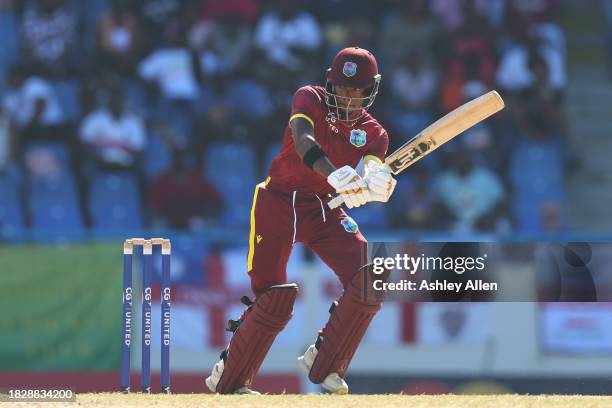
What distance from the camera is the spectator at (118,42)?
40.4ft

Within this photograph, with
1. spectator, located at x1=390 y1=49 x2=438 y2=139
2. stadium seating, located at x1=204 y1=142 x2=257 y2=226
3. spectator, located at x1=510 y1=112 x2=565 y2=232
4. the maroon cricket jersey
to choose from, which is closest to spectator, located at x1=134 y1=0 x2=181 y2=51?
stadium seating, located at x1=204 y1=142 x2=257 y2=226

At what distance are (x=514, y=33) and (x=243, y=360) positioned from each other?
6920mm

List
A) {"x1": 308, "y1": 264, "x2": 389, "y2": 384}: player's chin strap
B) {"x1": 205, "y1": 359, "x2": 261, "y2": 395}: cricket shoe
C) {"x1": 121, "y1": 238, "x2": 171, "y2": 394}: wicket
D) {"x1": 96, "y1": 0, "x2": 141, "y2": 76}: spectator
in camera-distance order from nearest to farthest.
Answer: {"x1": 308, "y1": 264, "x2": 389, "y2": 384}: player's chin strap < {"x1": 205, "y1": 359, "x2": 261, "y2": 395}: cricket shoe < {"x1": 121, "y1": 238, "x2": 171, "y2": 394}: wicket < {"x1": 96, "y1": 0, "x2": 141, "y2": 76}: spectator

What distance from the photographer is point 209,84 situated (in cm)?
1222

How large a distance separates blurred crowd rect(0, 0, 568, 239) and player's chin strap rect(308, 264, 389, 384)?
445cm

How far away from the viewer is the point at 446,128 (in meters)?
6.43

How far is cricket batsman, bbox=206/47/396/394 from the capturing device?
20.8 feet

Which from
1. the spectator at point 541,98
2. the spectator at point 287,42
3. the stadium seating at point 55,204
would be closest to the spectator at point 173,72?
the spectator at point 287,42

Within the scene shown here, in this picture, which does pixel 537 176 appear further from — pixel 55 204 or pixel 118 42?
pixel 55 204

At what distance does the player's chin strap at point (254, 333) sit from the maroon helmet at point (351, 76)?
2.88 feet

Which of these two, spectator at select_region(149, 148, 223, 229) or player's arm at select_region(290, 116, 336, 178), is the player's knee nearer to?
player's arm at select_region(290, 116, 336, 178)

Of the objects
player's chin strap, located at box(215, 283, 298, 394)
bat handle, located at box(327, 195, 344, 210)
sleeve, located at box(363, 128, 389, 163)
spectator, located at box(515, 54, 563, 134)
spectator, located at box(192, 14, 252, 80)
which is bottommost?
player's chin strap, located at box(215, 283, 298, 394)

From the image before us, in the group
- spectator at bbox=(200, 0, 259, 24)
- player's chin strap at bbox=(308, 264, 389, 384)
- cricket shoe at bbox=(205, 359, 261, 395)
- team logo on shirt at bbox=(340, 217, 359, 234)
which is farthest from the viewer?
spectator at bbox=(200, 0, 259, 24)

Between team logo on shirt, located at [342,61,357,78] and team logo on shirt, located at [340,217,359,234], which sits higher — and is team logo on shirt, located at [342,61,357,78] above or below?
above
